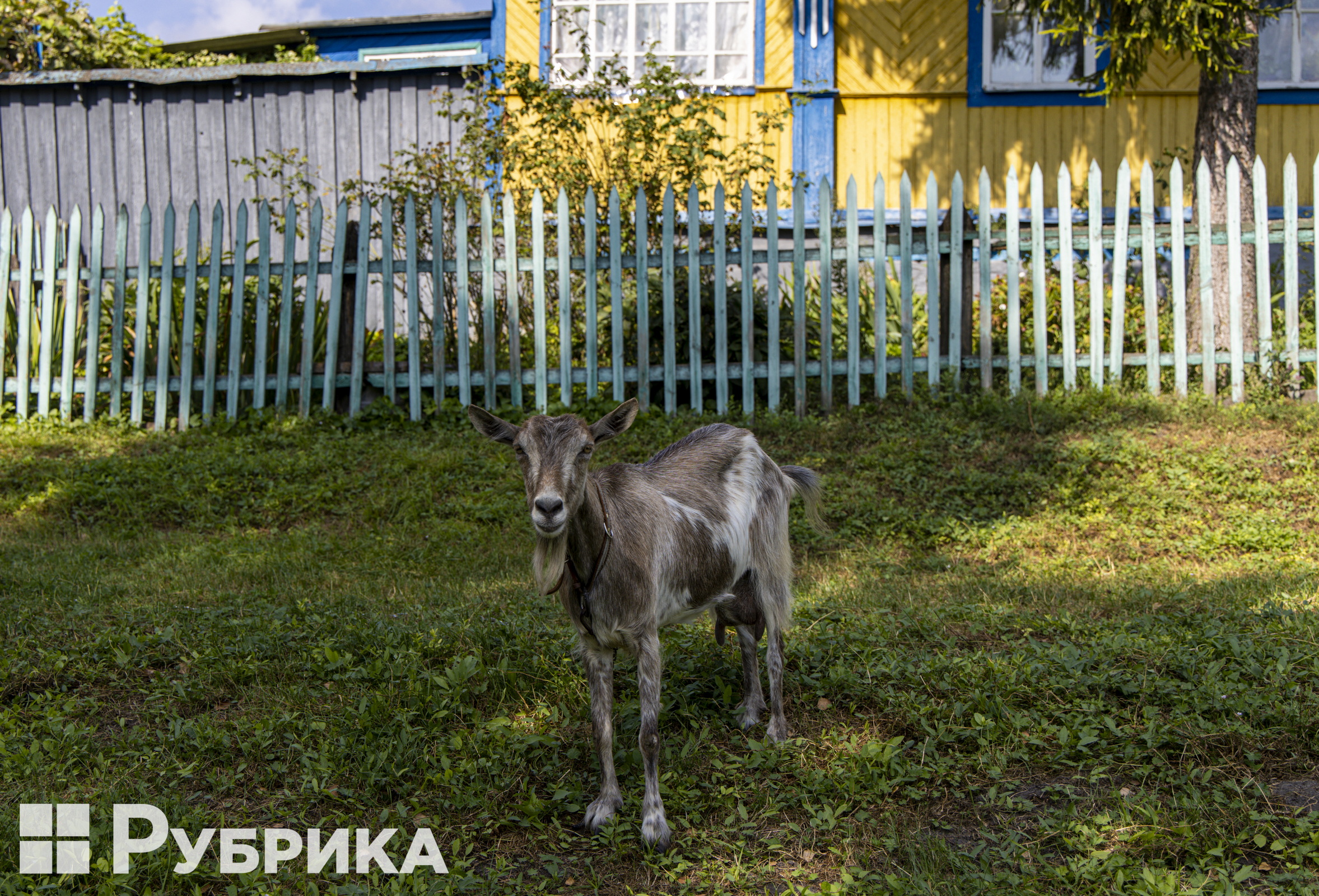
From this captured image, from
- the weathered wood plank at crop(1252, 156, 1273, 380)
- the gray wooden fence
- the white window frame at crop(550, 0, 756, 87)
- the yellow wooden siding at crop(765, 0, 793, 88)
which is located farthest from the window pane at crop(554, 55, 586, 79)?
the weathered wood plank at crop(1252, 156, 1273, 380)

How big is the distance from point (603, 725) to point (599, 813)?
29 centimetres

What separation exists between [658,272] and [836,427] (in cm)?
211

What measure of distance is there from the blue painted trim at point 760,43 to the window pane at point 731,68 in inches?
6.9

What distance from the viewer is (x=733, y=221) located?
9695 millimetres

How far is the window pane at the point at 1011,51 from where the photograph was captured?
1280 cm

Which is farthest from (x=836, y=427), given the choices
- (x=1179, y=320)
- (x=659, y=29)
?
(x=659, y=29)

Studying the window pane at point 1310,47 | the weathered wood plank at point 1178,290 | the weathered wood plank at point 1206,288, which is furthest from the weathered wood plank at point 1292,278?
the window pane at point 1310,47

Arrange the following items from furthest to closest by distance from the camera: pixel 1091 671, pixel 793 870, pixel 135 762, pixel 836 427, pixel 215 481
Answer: pixel 836 427 → pixel 215 481 → pixel 1091 671 → pixel 135 762 → pixel 793 870

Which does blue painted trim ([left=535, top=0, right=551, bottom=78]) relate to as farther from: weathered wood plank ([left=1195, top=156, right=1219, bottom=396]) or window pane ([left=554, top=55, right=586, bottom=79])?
weathered wood plank ([left=1195, top=156, right=1219, bottom=396])

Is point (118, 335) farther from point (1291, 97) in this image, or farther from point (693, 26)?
point (1291, 97)

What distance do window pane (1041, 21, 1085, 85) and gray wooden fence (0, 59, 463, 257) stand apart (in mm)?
7295

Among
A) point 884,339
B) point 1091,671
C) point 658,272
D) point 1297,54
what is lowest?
point 1091,671

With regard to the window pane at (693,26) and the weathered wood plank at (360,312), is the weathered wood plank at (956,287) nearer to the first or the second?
the weathered wood plank at (360,312)

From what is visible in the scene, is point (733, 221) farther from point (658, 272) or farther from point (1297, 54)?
point (1297, 54)
